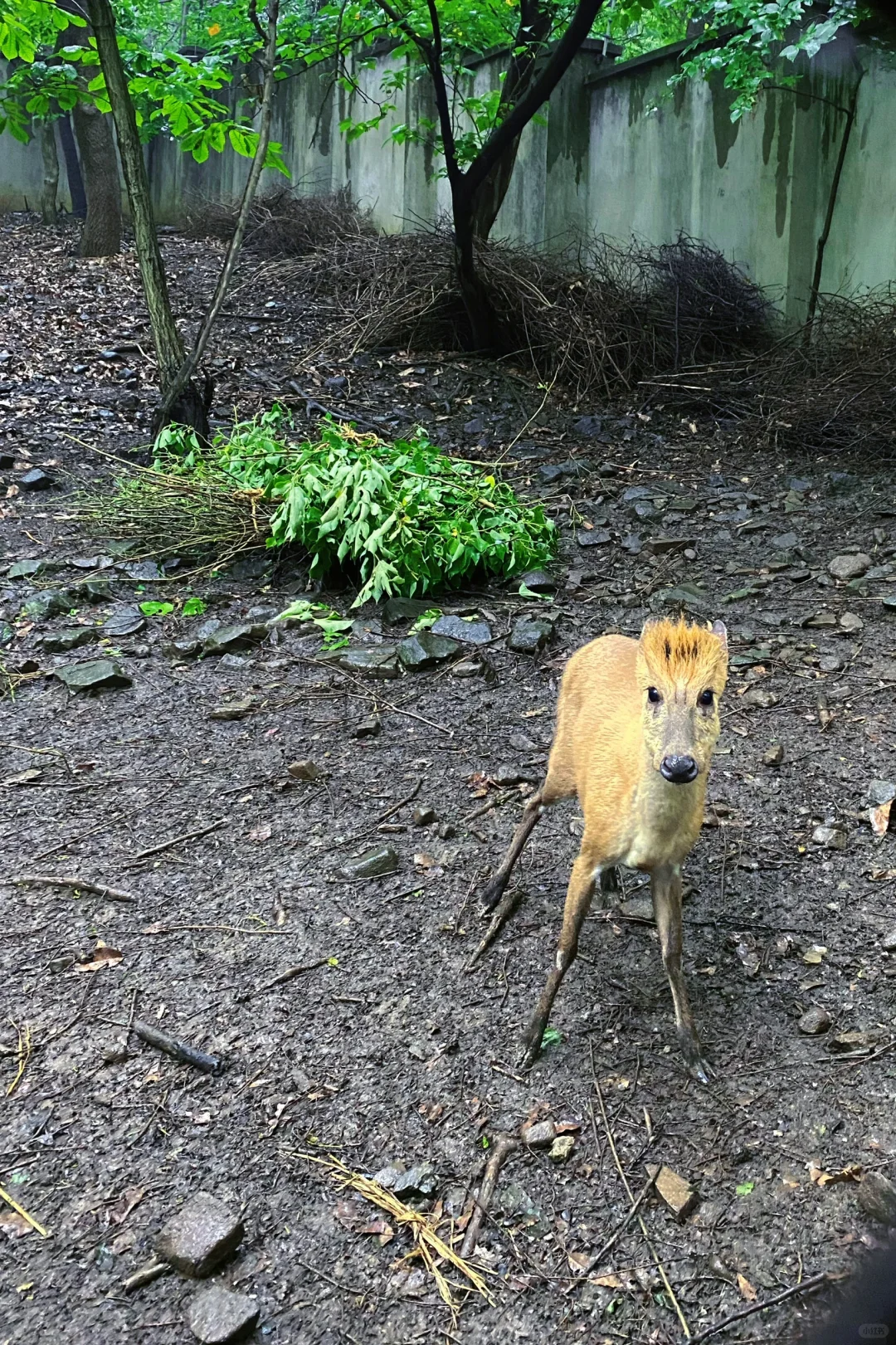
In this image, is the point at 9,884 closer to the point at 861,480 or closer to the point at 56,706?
the point at 56,706

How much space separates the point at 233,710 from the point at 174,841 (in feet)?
3.47

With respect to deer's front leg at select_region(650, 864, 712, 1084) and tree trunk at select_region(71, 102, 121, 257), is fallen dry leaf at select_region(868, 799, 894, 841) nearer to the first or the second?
deer's front leg at select_region(650, 864, 712, 1084)

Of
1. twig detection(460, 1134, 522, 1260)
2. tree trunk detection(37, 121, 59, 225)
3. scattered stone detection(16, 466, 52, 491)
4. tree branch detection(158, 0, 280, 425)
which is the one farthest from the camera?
tree trunk detection(37, 121, 59, 225)

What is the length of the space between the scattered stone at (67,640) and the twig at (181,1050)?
298 cm

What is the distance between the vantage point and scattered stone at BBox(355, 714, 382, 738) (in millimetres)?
4469

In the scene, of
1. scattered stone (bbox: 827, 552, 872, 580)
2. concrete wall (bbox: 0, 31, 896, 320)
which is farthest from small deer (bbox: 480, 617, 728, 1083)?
concrete wall (bbox: 0, 31, 896, 320)

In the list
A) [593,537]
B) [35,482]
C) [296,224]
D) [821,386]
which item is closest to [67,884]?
[593,537]

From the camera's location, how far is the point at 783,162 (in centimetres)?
938

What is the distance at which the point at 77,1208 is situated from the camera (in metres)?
2.29

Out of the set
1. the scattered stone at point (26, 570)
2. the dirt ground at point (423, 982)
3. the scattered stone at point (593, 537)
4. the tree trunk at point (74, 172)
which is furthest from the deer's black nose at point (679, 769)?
the tree trunk at point (74, 172)

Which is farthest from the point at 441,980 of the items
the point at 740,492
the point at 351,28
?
the point at 351,28

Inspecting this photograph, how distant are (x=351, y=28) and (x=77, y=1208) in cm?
1103

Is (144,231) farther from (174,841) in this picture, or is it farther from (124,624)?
(174,841)

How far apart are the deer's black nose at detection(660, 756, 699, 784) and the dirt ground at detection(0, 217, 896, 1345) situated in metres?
0.88
